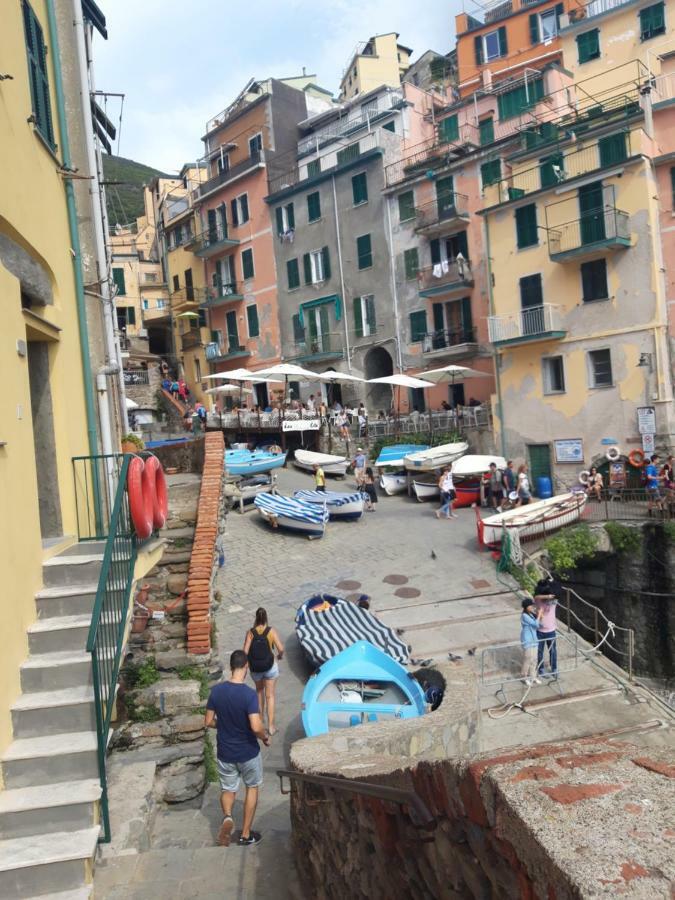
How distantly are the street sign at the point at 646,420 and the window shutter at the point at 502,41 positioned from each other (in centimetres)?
2851

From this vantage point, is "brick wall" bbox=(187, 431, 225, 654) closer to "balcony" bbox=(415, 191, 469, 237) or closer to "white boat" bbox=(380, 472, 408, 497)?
"white boat" bbox=(380, 472, 408, 497)

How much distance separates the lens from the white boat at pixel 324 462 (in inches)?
1075

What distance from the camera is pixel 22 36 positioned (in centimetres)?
715

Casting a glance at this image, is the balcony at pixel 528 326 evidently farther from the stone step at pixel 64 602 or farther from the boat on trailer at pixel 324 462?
the stone step at pixel 64 602

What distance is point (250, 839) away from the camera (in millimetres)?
5918

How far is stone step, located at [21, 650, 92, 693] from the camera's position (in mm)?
5480

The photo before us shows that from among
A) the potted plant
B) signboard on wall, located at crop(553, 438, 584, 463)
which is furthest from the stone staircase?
signboard on wall, located at crop(553, 438, 584, 463)

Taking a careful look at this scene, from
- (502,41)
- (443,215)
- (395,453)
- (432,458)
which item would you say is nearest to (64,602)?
(432,458)

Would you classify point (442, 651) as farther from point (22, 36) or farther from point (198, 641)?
point (22, 36)

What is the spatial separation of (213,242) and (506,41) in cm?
2159

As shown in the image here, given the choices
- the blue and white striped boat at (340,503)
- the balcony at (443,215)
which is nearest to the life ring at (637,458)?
the blue and white striped boat at (340,503)

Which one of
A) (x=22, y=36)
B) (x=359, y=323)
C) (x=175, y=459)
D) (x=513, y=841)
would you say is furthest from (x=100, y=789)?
(x=359, y=323)

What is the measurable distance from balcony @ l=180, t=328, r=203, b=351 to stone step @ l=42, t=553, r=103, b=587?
41711 millimetres

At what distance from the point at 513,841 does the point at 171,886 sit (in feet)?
12.1
